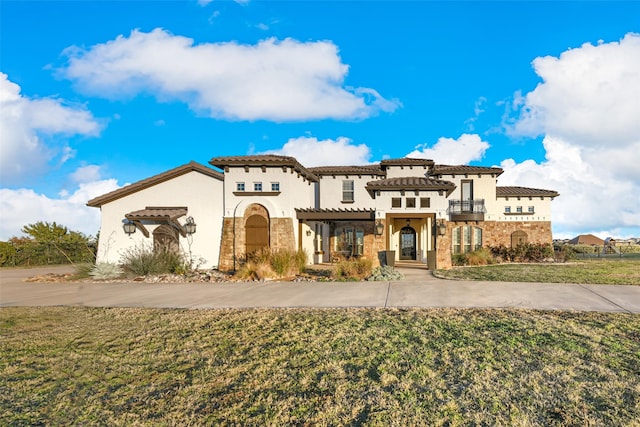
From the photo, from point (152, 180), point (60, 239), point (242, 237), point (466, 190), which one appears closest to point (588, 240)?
point (466, 190)

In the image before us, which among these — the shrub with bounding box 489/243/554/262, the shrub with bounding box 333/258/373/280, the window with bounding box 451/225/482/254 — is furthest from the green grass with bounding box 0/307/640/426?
the window with bounding box 451/225/482/254

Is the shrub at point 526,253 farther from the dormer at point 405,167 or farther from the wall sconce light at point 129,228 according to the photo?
the wall sconce light at point 129,228

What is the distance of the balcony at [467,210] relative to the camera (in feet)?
86.4

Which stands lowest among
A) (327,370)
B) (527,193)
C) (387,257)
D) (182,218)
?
(327,370)

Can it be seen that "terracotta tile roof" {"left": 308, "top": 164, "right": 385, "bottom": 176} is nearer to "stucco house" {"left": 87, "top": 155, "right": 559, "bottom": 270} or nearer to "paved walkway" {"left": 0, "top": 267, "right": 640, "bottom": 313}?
"stucco house" {"left": 87, "top": 155, "right": 559, "bottom": 270}

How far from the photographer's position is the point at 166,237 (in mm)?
19625

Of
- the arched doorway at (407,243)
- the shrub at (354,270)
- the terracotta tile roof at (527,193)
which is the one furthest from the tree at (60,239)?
the terracotta tile roof at (527,193)

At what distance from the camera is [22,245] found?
24.7 meters

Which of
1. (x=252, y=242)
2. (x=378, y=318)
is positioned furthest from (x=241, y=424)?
(x=252, y=242)

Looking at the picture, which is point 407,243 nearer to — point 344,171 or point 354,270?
point 344,171

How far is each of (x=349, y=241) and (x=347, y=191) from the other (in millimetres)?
3348

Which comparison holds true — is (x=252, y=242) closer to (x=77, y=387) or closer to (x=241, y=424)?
(x=77, y=387)

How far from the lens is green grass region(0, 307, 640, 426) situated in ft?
13.3

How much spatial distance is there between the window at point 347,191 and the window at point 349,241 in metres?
2.07
